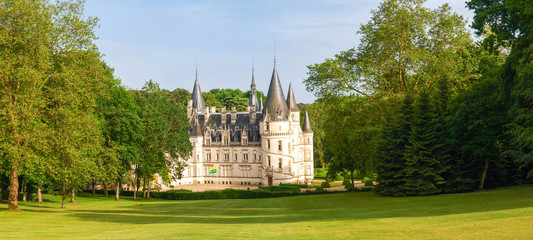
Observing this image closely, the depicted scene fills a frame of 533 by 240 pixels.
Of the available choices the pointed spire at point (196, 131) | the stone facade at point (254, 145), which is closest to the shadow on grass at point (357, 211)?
the stone facade at point (254, 145)

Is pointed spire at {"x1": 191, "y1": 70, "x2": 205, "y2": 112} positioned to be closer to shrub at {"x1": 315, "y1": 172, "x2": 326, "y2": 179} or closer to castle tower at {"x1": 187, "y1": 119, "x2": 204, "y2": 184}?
castle tower at {"x1": 187, "y1": 119, "x2": 204, "y2": 184}

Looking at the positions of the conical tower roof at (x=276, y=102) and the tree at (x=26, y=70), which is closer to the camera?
the tree at (x=26, y=70)

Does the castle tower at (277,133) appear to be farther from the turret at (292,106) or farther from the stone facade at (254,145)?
the turret at (292,106)

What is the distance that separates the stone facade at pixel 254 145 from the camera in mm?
75562

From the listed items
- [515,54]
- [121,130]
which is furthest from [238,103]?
[515,54]

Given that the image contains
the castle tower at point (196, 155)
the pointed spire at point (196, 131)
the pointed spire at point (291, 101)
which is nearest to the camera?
the pointed spire at point (291, 101)

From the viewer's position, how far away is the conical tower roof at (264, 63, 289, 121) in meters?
75.1

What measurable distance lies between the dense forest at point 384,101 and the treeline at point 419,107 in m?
0.09

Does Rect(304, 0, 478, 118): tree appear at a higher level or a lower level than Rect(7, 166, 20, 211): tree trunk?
higher

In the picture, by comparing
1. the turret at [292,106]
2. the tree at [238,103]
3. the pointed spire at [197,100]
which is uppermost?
the tree at [238,103]

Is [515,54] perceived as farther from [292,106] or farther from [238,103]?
[238,103]

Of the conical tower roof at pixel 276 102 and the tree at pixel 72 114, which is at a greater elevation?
the conical tower roof at pixel 276 102

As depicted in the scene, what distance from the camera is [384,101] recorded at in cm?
3484

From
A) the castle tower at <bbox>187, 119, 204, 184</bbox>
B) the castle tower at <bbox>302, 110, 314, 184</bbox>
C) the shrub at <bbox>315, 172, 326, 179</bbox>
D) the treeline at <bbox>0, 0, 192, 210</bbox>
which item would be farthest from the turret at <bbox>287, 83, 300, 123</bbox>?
the treeline at <bbox>0, 0, 192, 210</bbox>
